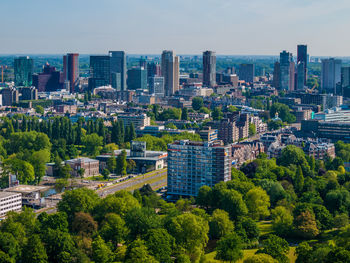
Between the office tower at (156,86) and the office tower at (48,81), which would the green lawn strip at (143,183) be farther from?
the office tower at (48,81)

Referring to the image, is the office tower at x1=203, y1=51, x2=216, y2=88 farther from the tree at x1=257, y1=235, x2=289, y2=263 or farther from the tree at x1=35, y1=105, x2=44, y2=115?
the tree at x1=257, y1=235, x2=289, y2=263

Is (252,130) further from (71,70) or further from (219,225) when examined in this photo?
(71,70)

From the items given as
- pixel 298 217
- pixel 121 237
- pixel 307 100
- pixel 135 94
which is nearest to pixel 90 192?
pixel 121 237

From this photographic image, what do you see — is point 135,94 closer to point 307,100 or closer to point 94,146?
point 307,100

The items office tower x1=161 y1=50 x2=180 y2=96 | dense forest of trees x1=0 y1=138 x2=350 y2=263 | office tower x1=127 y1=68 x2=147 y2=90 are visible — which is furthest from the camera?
office tower x1=127 y1=68 x2=147 y2=90

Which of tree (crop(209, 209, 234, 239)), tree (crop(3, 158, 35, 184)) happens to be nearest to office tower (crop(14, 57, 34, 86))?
tree (crop(3, 158, 35, 184))

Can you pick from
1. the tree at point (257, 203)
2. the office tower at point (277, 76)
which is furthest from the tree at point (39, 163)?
the office tower at point (277, 76)
